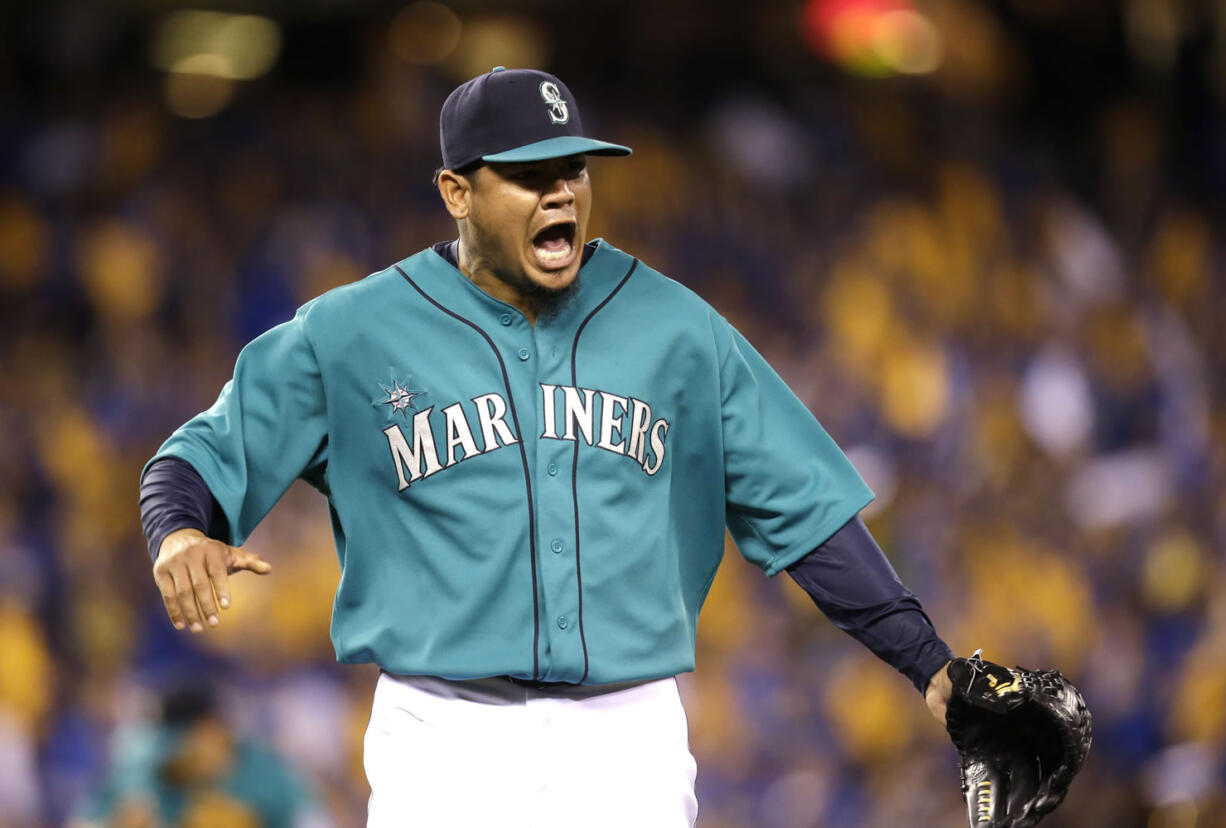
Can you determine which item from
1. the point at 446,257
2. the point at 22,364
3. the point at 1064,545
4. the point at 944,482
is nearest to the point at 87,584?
the point at 22,364

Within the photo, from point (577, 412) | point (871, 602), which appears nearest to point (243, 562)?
point (577, 412)

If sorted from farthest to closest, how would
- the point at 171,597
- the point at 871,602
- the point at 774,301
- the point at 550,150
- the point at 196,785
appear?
the point at 774,301 → the point at 196,785 → the point at 871,602 → the point at 550,150 → the point at 171,597

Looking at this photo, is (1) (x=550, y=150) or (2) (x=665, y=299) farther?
(2) (x=665, y=299)

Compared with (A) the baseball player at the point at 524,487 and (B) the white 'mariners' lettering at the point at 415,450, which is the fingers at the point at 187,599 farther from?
(B) the white 'mariners' lettering at the point at 415,450

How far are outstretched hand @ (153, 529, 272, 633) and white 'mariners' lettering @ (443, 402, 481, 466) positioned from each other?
0.38 meters

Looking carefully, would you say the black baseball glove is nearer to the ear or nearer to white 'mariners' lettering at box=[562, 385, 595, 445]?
white 'mariners' lettering at box=[562, 385, 595, 445]

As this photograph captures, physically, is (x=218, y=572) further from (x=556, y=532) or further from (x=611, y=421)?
(x=611, y=421)

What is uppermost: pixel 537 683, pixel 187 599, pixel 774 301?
pixel 774 301

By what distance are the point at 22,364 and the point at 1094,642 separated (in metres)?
5.59

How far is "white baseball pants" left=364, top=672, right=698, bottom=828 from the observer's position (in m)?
2.50

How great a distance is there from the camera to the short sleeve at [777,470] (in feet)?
8.89

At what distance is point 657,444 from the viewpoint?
265 cm

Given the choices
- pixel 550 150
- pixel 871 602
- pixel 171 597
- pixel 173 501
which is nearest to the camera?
pixel 171 597

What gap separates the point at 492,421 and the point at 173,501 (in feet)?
1.62
